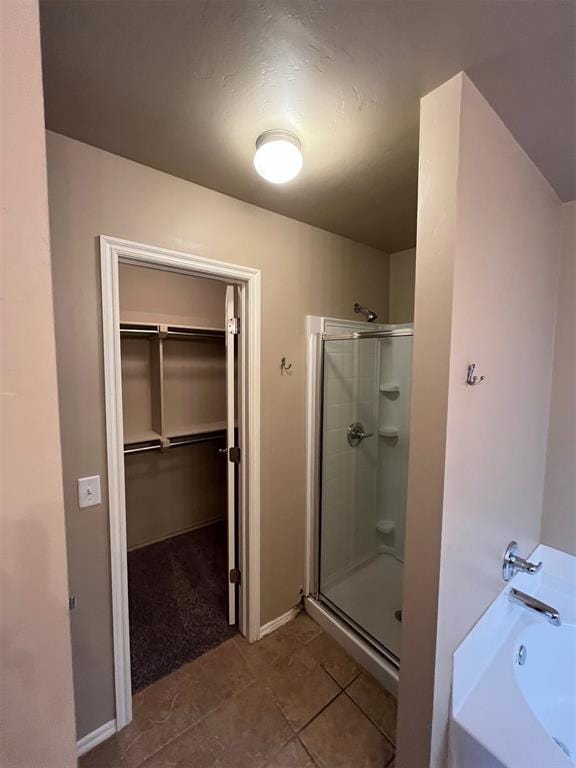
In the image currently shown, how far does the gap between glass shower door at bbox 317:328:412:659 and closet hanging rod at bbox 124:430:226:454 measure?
1.18 metres

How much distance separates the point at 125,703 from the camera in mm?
1389

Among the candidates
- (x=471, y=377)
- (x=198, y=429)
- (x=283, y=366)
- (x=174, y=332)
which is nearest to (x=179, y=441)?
(x=198, y=429)

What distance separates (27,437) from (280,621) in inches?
81.7

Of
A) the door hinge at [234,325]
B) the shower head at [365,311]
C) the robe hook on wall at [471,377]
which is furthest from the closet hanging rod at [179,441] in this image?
the robe hook on wall at [471,377]

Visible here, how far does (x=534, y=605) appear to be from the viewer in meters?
1.28

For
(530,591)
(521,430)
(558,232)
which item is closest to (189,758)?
(530,591)

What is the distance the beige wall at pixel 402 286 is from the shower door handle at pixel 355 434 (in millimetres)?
870

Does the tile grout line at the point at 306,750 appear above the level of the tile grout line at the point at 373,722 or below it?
above

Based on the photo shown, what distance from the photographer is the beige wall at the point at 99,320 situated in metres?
1.21

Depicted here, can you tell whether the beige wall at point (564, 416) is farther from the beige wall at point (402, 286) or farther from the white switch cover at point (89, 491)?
the white switch cover at point (89, 491)

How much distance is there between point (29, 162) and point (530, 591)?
235cm

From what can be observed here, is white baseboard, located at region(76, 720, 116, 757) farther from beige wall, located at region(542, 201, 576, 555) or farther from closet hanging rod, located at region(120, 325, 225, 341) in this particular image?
beige wall, located at region(542, 201, 576, 555)

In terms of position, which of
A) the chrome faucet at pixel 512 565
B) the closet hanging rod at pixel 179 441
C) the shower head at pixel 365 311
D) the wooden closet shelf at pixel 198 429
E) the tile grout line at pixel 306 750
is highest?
the shower head at pixel 365 311

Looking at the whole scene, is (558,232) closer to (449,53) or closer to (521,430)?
(521,430)
